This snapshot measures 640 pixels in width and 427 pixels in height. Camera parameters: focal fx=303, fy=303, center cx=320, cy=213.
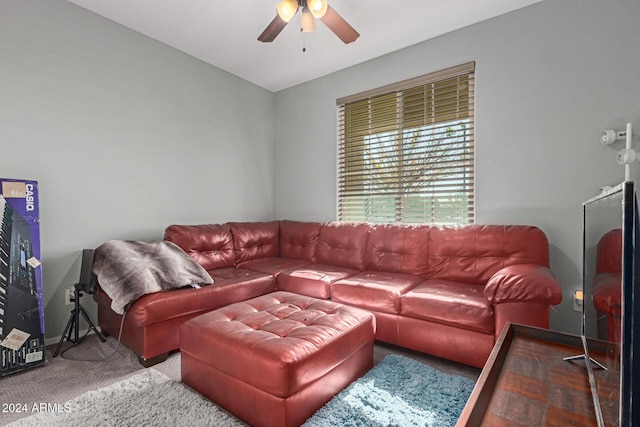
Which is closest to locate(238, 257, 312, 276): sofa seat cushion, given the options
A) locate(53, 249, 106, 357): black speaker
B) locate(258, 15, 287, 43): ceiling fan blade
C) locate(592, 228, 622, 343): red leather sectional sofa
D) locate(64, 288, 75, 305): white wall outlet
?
locate(53, 249, 106, 357): black speaker

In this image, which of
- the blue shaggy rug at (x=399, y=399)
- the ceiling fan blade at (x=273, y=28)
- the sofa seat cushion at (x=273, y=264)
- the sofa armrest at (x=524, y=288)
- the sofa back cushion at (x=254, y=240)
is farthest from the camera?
the sofa back cushion at (x=254, y=240)

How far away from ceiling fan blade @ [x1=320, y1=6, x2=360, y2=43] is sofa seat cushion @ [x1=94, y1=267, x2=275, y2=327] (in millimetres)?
2079

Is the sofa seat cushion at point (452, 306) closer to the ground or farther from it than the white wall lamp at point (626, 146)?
closer to the ground

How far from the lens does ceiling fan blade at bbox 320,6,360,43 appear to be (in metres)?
2.04

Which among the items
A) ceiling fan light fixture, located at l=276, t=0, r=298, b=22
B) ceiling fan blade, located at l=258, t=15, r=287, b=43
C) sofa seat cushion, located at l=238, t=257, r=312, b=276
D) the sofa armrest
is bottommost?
sofa seat cushion, located at l=238, t=257, r=312, b=276

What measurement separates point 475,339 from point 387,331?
0.59m

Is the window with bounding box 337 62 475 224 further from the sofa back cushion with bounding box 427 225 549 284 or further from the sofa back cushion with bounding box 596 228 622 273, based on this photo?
the sofa back cushion with bounding box 596 228 622 273

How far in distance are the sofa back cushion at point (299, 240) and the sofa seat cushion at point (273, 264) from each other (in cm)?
9

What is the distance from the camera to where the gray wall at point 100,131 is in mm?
2244

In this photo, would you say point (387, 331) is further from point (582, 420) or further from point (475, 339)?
point (582, 420)

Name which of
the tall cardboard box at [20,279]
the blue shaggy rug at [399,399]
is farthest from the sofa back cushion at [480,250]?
the tall cardboard box at [20,279]

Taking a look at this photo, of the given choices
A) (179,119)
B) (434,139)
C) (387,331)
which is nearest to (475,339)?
(387,331)

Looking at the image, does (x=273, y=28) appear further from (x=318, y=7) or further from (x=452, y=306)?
(x=452, y=306)

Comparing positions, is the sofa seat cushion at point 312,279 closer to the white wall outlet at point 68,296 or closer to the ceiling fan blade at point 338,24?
the white wall outlet at point 68,296
